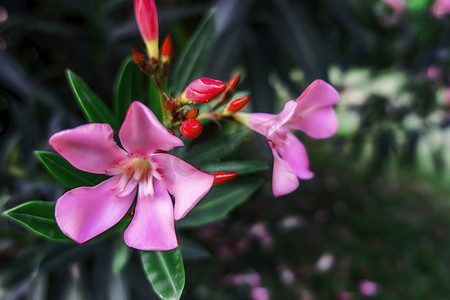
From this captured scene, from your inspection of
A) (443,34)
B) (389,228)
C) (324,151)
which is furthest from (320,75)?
(324,151)

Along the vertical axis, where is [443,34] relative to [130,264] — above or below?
above

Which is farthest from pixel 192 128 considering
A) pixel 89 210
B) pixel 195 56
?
pixel 195 56

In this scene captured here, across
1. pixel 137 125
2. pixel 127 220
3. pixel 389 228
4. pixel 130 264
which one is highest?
pixel 137 125

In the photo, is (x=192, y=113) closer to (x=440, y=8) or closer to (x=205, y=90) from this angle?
(x=205, y=90)

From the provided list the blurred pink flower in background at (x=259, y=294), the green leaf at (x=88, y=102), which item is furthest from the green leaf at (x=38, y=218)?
the blurred pink flower in background at (x=259, y=294)

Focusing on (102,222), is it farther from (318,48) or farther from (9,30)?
(9,30)

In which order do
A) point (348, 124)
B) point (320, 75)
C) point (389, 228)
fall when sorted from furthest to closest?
point (348, 124) < point (389, 228) < point (320, 75)
